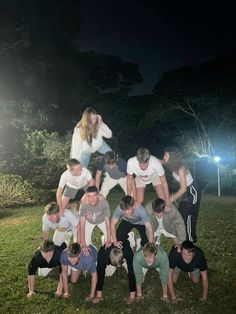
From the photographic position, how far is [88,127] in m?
8.08

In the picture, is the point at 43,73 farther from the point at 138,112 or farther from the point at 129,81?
the point at 129,81

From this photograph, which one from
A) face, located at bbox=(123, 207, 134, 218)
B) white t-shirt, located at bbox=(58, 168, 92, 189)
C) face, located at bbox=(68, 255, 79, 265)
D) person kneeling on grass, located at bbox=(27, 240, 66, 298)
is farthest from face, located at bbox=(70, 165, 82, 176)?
face, located at bbox=(68, 255, 79, 265)

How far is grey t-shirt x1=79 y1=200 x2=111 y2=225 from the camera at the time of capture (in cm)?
767

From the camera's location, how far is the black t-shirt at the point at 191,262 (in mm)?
7047

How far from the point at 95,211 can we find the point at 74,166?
3.30 ft

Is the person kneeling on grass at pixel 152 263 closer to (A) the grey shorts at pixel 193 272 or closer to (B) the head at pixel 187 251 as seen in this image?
(B) the head at pixel 187 251

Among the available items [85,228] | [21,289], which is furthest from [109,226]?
[21,289]

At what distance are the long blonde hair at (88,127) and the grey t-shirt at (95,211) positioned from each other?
4.72ft

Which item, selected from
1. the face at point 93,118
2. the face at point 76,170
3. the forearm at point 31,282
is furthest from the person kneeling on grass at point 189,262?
the face at point 93,118

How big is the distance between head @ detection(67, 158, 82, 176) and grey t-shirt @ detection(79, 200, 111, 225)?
68cm

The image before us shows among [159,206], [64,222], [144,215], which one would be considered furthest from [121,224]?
[64,222]

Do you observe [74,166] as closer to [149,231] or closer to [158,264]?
[149,231]

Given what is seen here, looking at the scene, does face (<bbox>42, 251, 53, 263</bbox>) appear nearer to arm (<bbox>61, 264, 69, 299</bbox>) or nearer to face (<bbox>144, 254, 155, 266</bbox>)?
arm (<bbox>61, 264, 69, 299</bbox>)

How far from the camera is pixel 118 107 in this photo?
110 ft
